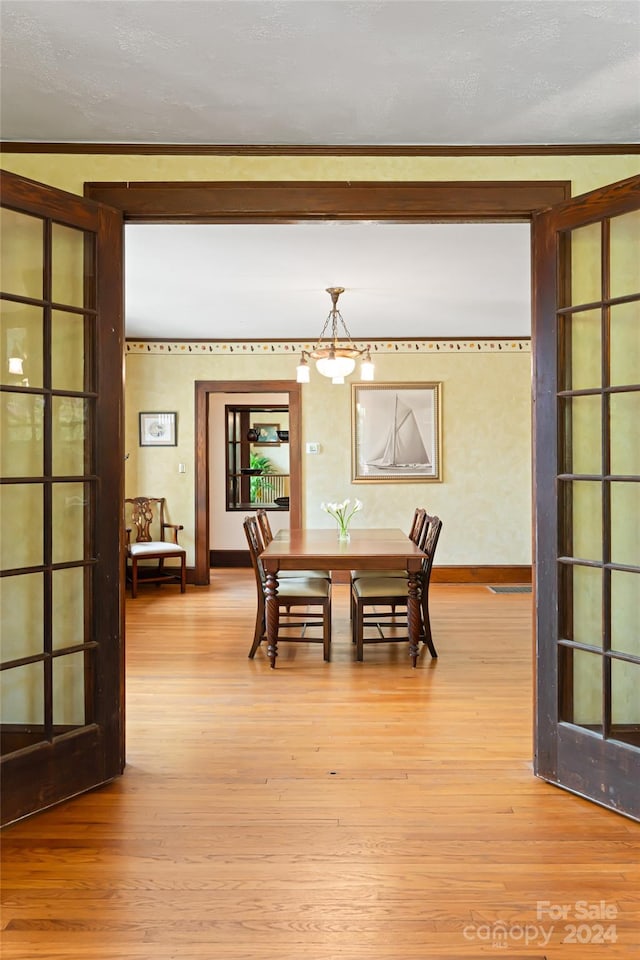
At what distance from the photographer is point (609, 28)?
83.8 inches

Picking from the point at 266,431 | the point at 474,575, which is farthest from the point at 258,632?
the point at 266,431

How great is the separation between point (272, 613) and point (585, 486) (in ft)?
7.58

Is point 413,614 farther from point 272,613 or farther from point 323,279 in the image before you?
point 323,279

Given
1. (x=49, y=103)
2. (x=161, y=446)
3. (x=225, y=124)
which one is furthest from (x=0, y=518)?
(x=161, y=446)

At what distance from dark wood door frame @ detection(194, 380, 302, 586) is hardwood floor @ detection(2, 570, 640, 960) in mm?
3514

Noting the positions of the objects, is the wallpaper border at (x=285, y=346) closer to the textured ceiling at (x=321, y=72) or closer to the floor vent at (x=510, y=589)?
the floor vent at (x=510, y=589)

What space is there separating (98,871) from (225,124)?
9.04 ft

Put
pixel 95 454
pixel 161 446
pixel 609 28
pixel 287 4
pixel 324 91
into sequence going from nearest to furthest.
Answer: pixel 287 4, pixel 609 28, pixel 324 91, pixel 95 454, pixel 161 446

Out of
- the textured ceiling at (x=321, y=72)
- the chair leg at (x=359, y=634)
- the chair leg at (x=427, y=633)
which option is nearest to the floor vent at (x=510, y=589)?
the chair leg at (x=427, y=633)

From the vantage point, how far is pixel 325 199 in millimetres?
2836

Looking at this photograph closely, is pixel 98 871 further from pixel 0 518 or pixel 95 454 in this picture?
pixel 95 454

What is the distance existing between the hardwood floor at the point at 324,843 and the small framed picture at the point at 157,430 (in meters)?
3.96

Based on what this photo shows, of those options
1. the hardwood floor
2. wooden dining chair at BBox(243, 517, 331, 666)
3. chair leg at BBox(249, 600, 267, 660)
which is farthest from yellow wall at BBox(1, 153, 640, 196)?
chair leg at BBox(249, 600, 267, 660)

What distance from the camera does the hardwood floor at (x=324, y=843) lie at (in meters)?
1.79
